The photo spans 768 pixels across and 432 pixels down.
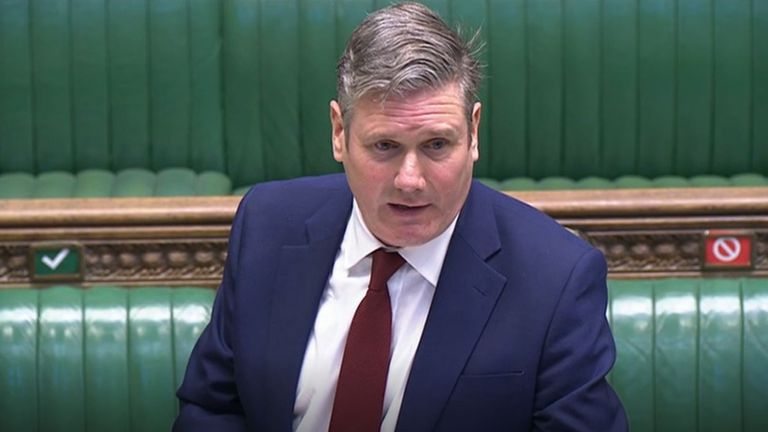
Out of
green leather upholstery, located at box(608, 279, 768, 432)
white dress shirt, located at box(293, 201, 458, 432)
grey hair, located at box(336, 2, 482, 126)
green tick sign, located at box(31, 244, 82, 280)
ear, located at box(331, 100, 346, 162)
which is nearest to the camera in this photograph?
grey hair, located at box(336, 2, 482, 126)

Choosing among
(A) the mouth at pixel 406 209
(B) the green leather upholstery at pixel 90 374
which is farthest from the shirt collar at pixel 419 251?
(B) the green leather upholstery at pixel 90 374

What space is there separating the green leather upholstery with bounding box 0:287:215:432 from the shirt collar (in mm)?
723

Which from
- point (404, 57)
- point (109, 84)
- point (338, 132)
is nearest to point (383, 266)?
point (338, 132)

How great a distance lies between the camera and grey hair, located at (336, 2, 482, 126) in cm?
165

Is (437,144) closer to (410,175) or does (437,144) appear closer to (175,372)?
(410,175)

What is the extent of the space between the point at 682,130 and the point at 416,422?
2.15m

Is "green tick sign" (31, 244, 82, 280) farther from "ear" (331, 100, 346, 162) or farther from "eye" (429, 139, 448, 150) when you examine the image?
"eye" (429, 139, 448, 150)

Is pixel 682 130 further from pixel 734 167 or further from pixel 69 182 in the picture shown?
pixel 69 182

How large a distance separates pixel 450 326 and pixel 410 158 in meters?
0.25

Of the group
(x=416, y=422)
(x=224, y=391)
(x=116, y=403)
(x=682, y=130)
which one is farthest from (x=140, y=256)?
(x=682, y=130)

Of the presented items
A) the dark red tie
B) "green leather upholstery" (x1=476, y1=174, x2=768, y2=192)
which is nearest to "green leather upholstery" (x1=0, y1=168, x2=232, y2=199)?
"green leather upholstery" (x1=476, y1=174, x2=768, y2=192)

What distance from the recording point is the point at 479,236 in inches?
74.0

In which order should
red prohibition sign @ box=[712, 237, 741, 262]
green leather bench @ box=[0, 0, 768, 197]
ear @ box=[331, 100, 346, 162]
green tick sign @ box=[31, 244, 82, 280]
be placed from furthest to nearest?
green leather bench @ box=[0, 0, 768, 197] → red prohibition sign @ box=[712, 237, 741, 262] → green tick sign @ box=[31, 244, 82, 280] → ear @ box=[331, 100, 346, 162]

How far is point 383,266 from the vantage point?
185cm
